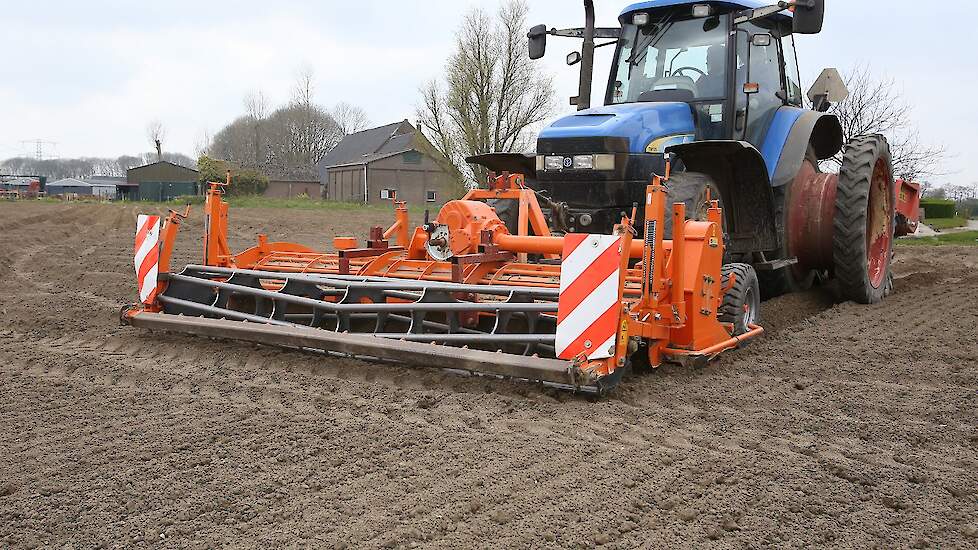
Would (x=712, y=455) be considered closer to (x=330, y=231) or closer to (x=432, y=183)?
(x=330, y=231)

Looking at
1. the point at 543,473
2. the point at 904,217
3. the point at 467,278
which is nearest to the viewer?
the point at 543,473

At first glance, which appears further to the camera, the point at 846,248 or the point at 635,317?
the point at 846,248

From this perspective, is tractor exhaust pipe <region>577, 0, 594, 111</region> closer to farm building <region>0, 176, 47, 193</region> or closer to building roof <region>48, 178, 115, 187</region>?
farm building <region>0, 176, 47, 193</region>

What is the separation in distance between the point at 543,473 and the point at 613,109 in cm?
390

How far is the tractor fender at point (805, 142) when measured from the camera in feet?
21.7

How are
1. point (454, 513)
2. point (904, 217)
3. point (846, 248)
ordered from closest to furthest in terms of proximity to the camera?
1. point (454, 513)
2. point (846, 248)
3. point (904, 217)

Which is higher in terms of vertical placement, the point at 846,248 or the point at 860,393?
the point at 846,248

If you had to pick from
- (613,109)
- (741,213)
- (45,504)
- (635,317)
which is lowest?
(45,504)

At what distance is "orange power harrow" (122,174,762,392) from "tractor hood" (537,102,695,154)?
594 millimetres

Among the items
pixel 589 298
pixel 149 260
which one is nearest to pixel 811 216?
pixel 589 298

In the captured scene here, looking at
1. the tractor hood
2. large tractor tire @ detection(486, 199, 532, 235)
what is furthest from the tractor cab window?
large tractor tire @ detection(486, 199, 532, 235)

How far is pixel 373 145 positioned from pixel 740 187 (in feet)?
155

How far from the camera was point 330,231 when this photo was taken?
65.8 feet

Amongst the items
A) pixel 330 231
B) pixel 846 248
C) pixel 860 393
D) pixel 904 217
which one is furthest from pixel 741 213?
pixel 330 231
